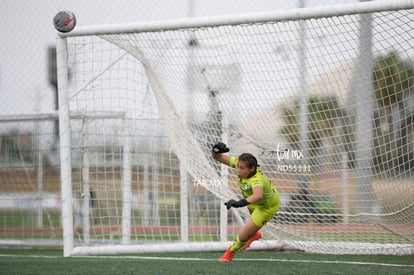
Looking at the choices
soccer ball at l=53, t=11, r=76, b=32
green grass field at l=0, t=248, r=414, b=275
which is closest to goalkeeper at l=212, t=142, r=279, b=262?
green grass field at l=0, t=248, r=414, b=275

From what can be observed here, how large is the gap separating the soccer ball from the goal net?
10 centimetres

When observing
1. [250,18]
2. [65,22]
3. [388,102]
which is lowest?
[388,102]

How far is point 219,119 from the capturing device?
751 cm

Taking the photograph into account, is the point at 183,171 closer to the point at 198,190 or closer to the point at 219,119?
the point at 198,190

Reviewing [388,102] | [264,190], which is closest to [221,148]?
[264,190]

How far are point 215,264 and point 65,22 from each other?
10.9ft

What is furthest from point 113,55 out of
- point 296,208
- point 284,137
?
point 296,208

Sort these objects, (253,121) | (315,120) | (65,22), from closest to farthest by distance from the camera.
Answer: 1. (315,120)
2. (253,121)
3. (65,22)

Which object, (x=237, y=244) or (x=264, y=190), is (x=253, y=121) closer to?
(x=264, y=190)

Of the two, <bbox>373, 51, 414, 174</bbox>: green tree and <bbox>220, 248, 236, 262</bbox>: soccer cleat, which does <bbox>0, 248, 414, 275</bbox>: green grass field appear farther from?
<bbox>373, 51, 414, 174</bbox>: green tree

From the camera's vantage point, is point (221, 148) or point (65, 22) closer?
point (221, 148)

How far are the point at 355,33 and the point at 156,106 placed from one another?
289cm

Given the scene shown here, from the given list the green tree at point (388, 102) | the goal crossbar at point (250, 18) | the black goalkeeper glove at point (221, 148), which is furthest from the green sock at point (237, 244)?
the goal crossbar at point (250, 18)

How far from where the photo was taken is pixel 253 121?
727 cm
